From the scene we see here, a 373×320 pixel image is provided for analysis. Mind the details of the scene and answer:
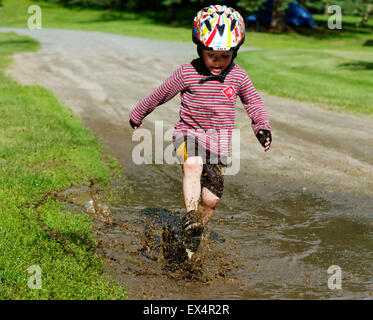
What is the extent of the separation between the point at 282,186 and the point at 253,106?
236 cm

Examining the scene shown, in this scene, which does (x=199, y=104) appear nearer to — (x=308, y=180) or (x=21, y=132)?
(x=308, y=180)

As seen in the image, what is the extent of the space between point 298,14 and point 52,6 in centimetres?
2173

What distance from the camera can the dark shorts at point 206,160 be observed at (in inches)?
179

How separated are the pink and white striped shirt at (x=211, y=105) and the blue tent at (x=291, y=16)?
30.7 meters

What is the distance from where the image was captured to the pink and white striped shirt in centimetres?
452

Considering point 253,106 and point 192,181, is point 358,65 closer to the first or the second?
point 253,106

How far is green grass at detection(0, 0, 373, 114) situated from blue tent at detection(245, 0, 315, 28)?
0.90 m

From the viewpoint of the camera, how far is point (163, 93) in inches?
185

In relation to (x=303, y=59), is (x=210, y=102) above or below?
above

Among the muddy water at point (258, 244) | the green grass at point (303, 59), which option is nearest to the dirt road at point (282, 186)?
the muddy water at point (258, 244)

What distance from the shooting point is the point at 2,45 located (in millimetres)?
21547

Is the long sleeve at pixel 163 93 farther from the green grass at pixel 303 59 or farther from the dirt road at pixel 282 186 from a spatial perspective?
the green grass at pixel 303 59

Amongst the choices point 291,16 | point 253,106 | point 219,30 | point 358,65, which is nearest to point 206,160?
point 253,106

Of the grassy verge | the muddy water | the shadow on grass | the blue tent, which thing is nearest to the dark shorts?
the muddy water
